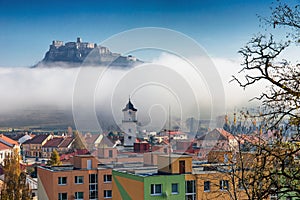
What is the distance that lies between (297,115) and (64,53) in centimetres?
2461

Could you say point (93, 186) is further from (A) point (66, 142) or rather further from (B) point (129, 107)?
(A) point (66, 142)

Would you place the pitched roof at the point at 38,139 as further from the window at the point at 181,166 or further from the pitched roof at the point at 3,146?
the window at the point at 181,166

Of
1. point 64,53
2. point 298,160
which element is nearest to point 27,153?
point 64,53

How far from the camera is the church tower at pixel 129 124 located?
29109 millimetres

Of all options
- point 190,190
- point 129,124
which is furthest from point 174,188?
point 129,124

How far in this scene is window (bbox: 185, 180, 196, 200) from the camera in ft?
44.8

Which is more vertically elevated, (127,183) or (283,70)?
(283,70)

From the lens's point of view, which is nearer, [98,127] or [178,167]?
[178,167]

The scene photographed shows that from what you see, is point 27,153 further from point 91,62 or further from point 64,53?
point 91,62

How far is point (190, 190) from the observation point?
1373cm

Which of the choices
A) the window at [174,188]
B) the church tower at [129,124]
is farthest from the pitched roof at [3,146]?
the window at [174,188]

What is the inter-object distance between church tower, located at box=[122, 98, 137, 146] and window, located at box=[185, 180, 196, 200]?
50.5ft

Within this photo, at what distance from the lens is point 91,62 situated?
2081cm

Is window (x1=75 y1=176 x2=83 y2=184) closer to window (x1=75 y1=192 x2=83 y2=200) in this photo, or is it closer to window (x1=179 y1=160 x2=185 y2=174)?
window (x1=75 y1=192 x2=83 y2=200)
